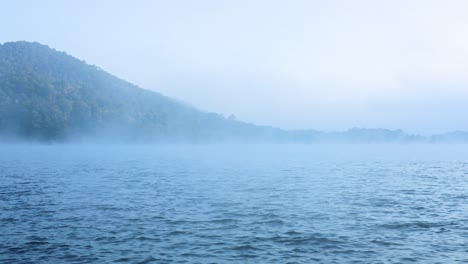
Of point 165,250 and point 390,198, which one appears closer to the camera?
point 165,250

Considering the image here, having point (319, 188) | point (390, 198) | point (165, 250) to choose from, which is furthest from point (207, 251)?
point (319, 188)

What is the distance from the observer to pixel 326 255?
2366cm

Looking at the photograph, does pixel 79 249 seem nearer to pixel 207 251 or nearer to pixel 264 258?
pixel 207 251

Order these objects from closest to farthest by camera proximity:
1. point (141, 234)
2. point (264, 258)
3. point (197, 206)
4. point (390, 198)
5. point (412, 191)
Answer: point (264, 258) < point (141, 234) < point (197, 206) < point (390, 198) < point (412, 191)

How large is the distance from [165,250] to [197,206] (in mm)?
14355

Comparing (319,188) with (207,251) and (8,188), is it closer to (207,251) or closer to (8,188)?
(207,251)

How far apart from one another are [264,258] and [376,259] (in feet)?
19.6

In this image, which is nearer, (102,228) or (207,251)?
(207,251)

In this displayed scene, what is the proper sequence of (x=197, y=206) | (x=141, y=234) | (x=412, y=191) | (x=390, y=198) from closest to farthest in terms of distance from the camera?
(x=141, y=234)
(x=197, y=206)
(x=390, y=198)
(x=412, y=191)

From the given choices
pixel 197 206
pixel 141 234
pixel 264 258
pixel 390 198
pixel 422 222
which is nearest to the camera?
pixel 264 258

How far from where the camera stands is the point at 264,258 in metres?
22.9

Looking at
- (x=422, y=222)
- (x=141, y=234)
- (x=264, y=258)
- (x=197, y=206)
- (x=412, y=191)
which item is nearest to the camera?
(x=264, y=258)

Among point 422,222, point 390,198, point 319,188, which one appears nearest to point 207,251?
point 422,222

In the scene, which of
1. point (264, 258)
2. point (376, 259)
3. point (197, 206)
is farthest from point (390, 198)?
point (264, 258)
